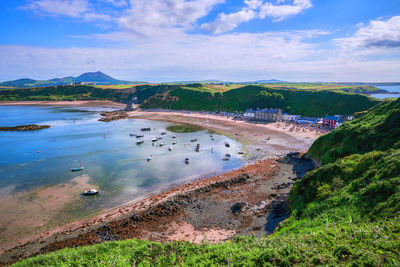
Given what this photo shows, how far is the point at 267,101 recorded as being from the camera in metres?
122

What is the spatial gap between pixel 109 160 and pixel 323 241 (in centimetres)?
5151

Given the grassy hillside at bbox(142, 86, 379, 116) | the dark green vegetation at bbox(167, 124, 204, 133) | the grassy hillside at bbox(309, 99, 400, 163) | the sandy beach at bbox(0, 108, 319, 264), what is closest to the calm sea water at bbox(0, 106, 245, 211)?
the sandy beach at bbox(0, 108, 319, 264)

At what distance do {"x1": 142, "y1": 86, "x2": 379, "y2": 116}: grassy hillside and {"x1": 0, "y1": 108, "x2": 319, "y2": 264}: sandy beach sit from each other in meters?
75.2

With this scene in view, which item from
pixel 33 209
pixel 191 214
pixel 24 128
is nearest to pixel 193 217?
pixel 191 214

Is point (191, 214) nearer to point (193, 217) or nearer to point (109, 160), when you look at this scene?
point (193, 217)

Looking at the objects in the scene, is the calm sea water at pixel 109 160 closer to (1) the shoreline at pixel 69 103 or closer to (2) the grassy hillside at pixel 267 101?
(2) the grassy hillside at pixel 267 101

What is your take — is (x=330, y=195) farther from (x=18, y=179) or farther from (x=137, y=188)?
(x=18, y=179)

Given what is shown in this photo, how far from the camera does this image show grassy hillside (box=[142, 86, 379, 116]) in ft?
334

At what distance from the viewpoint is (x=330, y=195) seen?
74.4ft

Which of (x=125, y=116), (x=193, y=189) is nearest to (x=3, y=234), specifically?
(x=193, y=189)

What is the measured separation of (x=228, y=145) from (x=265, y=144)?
1277cm

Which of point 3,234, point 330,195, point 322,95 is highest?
point 322,95

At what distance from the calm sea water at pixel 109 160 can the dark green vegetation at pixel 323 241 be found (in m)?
20.0

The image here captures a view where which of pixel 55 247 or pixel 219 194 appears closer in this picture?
pixel 55 247
